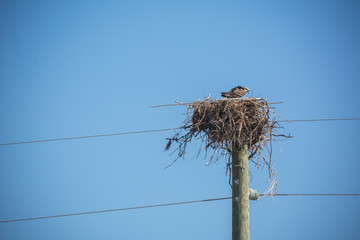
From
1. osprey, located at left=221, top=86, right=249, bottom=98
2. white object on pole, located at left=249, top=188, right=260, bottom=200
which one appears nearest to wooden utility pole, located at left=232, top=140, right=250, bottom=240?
white object on pole, located at left=249, top=188, right=260, bottom=200

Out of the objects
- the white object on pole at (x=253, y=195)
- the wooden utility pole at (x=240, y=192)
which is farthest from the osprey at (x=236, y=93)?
the white object on pole at (x=253, y=195)

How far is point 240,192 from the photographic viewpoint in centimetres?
565

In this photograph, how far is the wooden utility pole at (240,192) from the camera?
546 centimetres

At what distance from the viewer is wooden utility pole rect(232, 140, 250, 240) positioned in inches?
215

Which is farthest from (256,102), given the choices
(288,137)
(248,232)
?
(248,232)

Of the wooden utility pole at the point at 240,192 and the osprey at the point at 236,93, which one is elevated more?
the osprey at the point at 236,93

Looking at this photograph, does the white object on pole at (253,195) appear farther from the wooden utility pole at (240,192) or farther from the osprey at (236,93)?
the osprey at (236,93)

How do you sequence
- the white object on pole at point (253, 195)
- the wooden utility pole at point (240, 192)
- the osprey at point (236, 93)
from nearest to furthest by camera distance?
the wooden utility pole at point (240, 192), the white object on pole at point (253, 195), the osprey at point (236, 93)

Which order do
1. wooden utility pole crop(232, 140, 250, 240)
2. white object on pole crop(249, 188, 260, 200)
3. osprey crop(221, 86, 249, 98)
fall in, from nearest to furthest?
wooden utility pole crop(232, 140, 250, 240) → white object on pole crop(249, 188, 260, 200) → osprey crop(221, 86, 249, 98)

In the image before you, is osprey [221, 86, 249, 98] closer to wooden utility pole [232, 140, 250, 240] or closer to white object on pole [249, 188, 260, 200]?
wooden utility pole [232, 140, 250, 240]

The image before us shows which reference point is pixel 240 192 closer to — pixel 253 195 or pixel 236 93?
pixel 253 195

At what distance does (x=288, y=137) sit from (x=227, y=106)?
0.97 meters

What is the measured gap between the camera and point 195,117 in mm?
6047

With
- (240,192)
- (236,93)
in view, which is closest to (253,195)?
(240,192)
